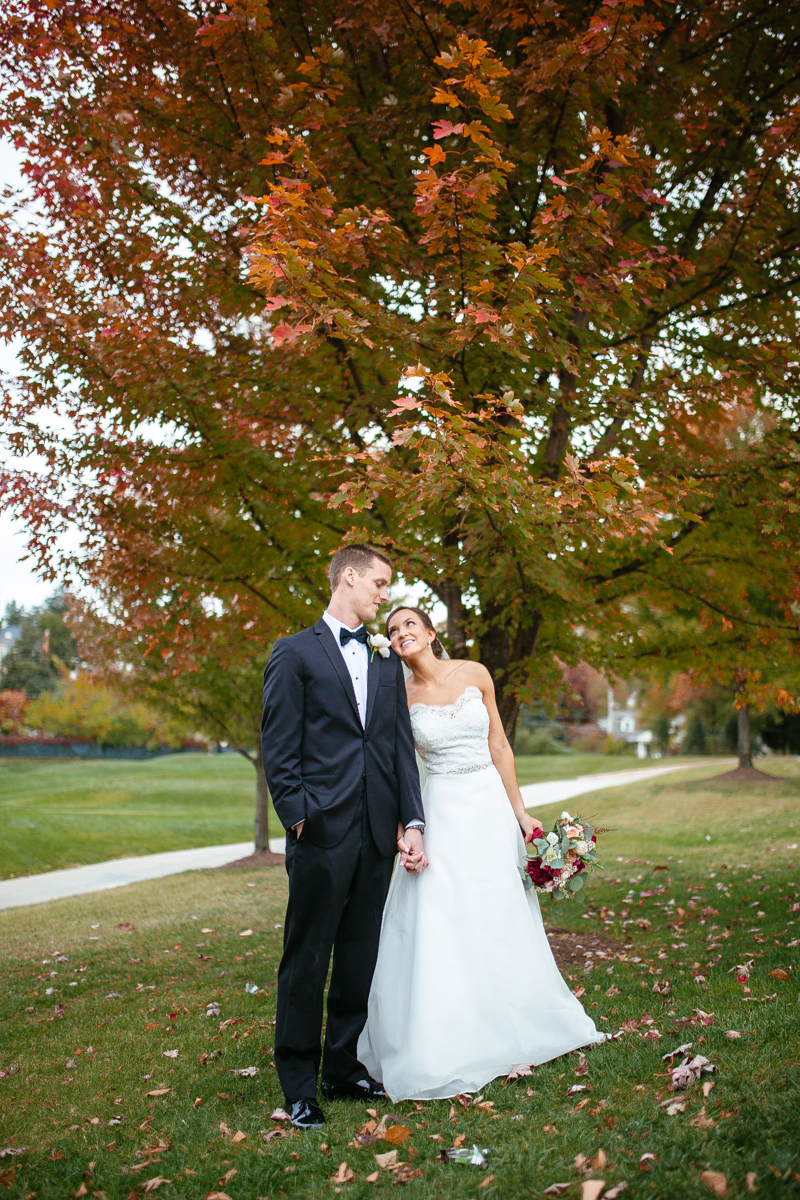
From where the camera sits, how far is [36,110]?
19.8 ft

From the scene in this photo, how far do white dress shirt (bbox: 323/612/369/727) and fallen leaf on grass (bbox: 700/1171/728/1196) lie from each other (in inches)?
83.3

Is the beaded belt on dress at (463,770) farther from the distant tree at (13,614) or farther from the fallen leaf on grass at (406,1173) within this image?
the distant tree at (13,614)

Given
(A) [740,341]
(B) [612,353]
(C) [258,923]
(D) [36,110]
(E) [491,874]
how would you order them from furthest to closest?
(C) [258,923] < (A) [740,341] < (D) [36,110] < (B) [612,353] < (E) [491,874]

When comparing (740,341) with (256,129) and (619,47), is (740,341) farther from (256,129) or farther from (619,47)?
(256,129)

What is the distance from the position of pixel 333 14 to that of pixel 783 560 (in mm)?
4964

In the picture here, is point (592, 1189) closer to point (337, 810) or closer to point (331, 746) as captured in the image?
Answer: point (337, 810)

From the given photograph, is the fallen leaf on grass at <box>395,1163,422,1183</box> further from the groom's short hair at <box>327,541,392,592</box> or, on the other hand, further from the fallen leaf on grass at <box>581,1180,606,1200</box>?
the groom's short hair at <box>327,541,392,592</box>

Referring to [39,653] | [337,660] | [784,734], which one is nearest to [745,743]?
[784,734]

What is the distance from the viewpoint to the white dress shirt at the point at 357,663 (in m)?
3.89

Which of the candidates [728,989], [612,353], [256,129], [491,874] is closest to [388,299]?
[256,129]

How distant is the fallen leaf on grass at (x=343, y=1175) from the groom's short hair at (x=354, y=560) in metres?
2.35

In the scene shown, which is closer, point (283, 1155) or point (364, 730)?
point (283, 1155)

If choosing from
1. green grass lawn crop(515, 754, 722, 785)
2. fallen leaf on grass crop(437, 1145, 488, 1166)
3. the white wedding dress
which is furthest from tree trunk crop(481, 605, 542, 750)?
green grass lawn crop(515, 754, 722, 785)

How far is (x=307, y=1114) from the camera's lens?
350 centimetres
